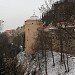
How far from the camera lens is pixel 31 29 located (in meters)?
56.6

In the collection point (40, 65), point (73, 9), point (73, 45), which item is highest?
point (73, 9)

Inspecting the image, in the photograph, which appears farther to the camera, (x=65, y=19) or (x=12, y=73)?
(x=12, y=73)

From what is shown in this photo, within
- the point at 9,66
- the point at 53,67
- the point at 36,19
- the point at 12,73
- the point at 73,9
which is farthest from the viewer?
the point at 36,19

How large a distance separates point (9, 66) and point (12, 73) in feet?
7.21

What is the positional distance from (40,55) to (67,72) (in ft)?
54.5

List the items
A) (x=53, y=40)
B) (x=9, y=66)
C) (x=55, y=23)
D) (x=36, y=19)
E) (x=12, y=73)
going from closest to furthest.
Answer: (x=55, y=23) → (x=12, y=73) → (x=9, y=66) → (x=53, y=40) → (x=36, y=19)

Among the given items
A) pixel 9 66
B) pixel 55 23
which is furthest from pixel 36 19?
pixel 55 23

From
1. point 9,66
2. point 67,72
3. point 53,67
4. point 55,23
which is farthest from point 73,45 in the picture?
point 55,23

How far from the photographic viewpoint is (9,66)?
2622 cm

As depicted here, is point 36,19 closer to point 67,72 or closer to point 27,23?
point 27,23

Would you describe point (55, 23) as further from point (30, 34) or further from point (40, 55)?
point (30, 34)

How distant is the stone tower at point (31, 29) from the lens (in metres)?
56.1

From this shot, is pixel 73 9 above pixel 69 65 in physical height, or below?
above

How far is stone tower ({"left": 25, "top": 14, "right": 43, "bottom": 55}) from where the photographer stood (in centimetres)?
5609
